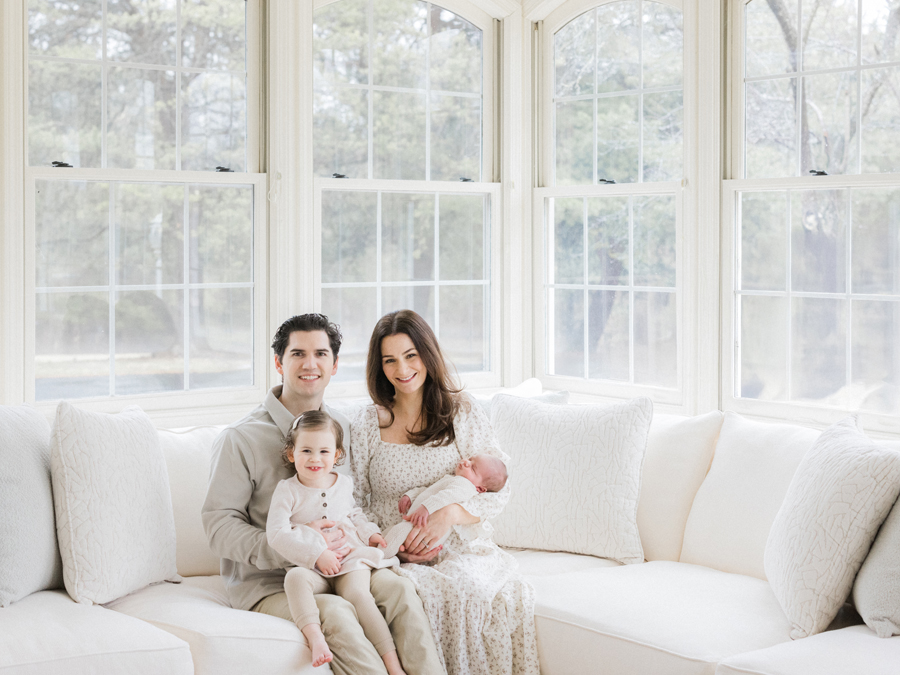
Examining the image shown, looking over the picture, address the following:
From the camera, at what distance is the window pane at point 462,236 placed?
432 centimetres

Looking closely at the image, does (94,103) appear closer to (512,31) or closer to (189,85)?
(189,85)

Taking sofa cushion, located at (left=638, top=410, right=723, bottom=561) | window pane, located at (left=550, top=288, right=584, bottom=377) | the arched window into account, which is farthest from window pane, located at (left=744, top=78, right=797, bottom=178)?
the arched window

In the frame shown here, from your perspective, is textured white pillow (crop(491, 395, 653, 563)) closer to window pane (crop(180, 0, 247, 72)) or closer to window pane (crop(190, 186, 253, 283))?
window pane (crop(190, 186, 253, 283))

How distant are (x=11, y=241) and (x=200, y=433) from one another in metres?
1.04

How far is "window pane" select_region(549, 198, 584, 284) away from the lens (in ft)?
14.2

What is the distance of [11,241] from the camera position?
337 centimetres

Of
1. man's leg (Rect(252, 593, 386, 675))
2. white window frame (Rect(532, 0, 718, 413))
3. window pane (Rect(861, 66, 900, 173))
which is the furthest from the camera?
white window frame (Rect(532, 0, 718, 413))

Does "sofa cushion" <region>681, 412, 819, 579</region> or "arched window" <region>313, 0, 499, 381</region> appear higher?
"arched window" <region>313, 0, 499, 381</region>

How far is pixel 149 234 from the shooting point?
366 cm

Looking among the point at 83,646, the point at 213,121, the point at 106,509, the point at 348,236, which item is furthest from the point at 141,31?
the point at 83,646

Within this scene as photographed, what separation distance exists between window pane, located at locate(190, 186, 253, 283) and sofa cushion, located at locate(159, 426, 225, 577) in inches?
38.2

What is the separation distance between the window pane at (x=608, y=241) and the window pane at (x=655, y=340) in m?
0.16

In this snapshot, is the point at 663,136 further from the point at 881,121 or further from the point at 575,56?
the point at 881,121

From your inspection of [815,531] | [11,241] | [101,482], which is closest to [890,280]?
[815,531]
